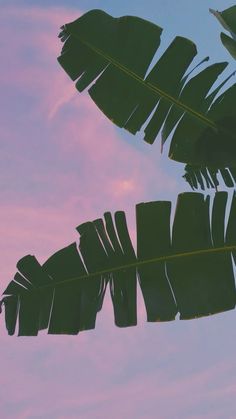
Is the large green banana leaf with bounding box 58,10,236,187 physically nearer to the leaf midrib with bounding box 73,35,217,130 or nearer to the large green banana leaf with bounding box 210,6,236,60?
the leaf midrib with bounding box 73,35,217,130

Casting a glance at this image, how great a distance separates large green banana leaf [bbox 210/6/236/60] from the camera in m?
2.45

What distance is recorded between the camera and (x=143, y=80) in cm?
302

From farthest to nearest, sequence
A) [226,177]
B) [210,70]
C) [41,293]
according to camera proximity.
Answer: [226,177], [210,70], [41,293]

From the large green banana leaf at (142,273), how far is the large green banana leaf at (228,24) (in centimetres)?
74

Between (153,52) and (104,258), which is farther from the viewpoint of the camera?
(153,52)

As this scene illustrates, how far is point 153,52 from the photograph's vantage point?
2.96 metres

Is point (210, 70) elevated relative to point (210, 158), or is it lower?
elevated

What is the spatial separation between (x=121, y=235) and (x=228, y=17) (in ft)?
4.09

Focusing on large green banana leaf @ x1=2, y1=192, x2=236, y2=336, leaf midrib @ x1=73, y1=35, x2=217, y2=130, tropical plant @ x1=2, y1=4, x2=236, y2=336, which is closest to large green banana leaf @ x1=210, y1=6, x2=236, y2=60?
tropical plant @ x1=2, y1=4, x2=236, y2=336

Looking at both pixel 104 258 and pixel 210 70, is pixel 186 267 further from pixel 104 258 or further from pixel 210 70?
pixel 210 70

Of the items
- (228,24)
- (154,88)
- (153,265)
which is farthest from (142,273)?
(228,24)

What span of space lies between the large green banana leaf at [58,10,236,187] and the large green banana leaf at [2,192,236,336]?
391 mm

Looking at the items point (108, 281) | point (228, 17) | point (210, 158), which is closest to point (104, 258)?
point (108, 281)

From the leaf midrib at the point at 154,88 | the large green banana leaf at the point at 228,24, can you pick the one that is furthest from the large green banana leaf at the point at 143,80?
the large green banana leaf at the point at 228,24
